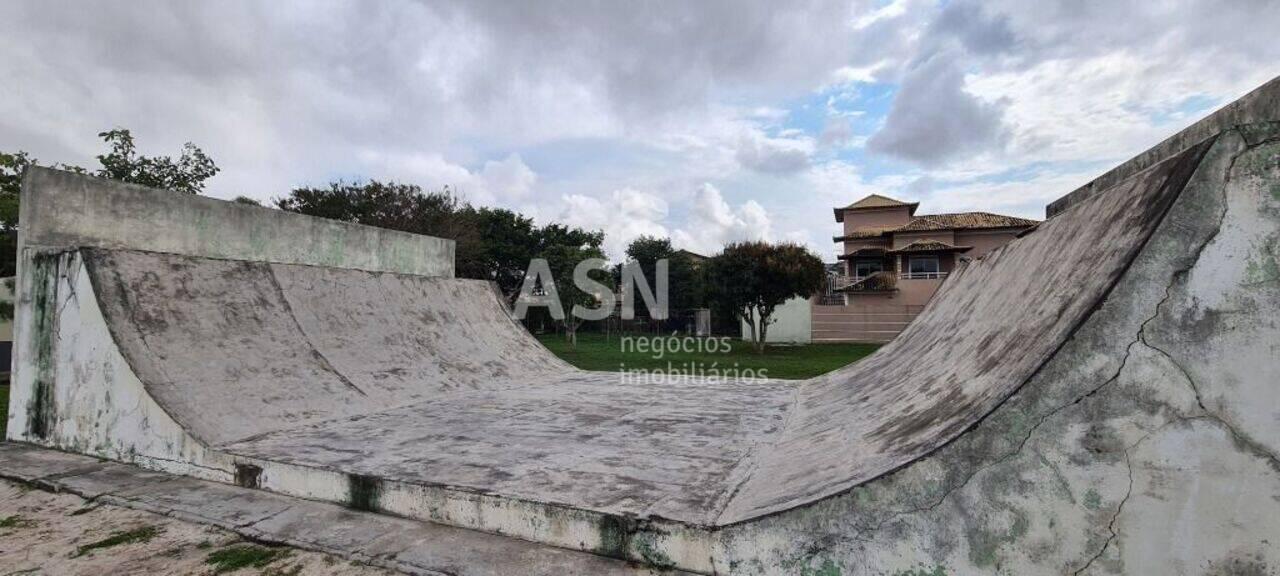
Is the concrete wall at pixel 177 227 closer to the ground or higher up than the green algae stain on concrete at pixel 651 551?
higher up

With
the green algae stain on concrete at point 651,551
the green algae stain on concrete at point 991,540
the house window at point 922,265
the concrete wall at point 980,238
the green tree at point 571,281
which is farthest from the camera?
the concrete wall at point 980,238

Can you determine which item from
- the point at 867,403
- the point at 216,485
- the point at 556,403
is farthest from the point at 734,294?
the point at 216,485

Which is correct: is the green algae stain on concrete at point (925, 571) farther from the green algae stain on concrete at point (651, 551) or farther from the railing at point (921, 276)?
the railing at point (921, 276)

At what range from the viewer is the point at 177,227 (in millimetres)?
4570

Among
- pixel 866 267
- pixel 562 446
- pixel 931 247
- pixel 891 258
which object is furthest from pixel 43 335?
pixel 866 267

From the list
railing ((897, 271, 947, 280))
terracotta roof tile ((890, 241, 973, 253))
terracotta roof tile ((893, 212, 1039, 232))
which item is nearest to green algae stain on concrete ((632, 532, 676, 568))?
railing ((897, 271, 947, 280))

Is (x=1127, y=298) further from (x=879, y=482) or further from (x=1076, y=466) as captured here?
(x=879, y=482)

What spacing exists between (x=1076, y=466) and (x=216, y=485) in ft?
12.6

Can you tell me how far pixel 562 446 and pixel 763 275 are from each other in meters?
10.9

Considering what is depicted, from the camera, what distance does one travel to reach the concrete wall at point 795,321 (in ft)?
60.4

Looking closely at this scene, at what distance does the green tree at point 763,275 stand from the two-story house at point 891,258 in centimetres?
525

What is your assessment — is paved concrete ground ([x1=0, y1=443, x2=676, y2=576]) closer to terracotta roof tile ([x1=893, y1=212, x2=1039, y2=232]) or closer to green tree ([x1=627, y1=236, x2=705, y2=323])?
green tree ([x1=627, y1=236, x2=705, y2=323])

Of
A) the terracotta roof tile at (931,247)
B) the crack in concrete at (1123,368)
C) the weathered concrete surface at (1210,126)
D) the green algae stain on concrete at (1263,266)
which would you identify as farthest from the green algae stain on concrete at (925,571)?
the terracotta roof tile at (931,247)

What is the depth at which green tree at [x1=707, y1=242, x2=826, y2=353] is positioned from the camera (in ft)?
44.2
